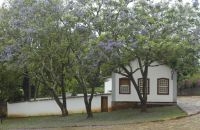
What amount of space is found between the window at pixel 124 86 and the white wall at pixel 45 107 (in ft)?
4.51

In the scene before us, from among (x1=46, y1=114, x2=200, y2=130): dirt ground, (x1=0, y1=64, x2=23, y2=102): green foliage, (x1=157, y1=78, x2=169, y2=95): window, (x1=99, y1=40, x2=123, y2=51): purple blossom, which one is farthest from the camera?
(x1=0, y1=64, x2=23, y2=102): green foliage

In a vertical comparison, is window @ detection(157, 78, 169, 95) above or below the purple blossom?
below

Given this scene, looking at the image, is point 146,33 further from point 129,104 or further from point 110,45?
point 129,104

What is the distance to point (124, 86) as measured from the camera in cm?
3862

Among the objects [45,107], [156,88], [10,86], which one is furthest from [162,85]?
[10,86]

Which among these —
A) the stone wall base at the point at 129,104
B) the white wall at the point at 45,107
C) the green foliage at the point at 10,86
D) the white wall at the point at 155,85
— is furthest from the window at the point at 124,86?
the green foliage at the point at 10,86

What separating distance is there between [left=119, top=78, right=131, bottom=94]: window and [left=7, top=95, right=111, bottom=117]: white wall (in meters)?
1.37

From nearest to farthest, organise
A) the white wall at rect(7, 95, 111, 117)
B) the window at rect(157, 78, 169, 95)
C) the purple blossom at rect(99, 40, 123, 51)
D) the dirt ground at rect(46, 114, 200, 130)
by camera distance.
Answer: the dirt ground at rect(46, 114, 200, 130) < the purple blossom at rect(99, 40, 123, 51) < the window at rect(157, 78, 169, 95) < the white wall at rect(7, 95, 111, 117)

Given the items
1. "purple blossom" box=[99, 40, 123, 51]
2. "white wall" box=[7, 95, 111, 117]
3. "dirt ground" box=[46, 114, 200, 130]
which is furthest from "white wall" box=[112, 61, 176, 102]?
"purple blossom" box=[99, 40, 123, 51]

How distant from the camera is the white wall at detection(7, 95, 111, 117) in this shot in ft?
131

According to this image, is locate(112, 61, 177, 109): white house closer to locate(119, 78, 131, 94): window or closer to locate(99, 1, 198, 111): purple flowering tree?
locate(119, 78, 131, 94): window

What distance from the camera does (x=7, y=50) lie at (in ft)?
→ 99.5

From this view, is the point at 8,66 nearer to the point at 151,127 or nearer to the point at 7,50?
the point at 7,50

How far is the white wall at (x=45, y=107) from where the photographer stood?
39.8 meters
